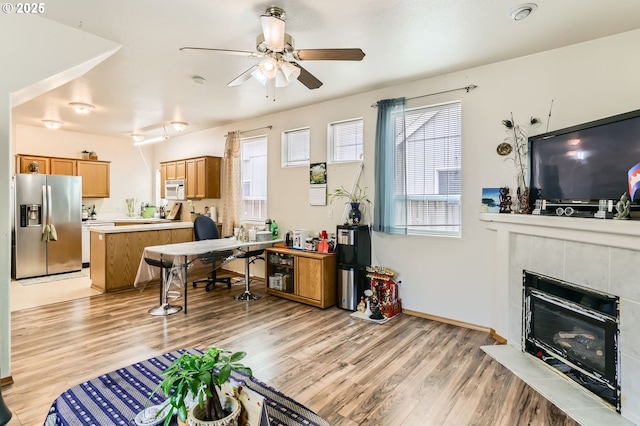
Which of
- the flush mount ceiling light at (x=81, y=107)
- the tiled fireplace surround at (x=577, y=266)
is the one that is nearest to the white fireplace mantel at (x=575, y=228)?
the tiled fireplace surround at (x=577, y=266)

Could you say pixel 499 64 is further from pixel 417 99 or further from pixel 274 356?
pixel 274 356

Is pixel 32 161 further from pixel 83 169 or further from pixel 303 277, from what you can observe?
pixel 303 277

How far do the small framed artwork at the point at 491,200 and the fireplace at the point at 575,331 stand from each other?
72cm

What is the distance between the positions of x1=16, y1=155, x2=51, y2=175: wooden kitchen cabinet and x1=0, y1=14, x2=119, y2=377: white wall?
14.8ft

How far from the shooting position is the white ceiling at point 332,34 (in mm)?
Result: 2396

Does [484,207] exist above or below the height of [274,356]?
above

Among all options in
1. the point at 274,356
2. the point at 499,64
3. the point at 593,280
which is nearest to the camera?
the point at 593,280

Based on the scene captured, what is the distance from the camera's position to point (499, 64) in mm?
3363

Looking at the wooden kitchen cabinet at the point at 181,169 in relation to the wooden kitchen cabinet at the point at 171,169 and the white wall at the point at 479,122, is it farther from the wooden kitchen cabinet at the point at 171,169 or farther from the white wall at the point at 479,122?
the white wall at the point at 479,122

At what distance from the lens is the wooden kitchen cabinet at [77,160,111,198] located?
677 centimetres

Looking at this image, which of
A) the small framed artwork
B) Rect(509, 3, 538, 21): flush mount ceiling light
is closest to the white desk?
the small framed artwork

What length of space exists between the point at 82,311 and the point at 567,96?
579cm

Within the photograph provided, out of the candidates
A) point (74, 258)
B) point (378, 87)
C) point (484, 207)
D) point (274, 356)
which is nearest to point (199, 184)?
point (74, 258)

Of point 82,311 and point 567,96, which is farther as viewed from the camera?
point 82,311
